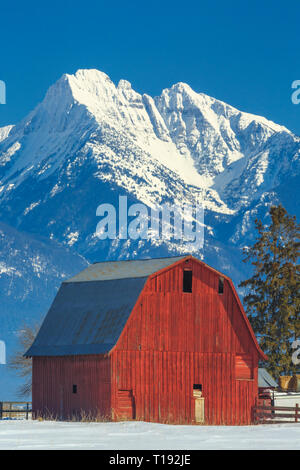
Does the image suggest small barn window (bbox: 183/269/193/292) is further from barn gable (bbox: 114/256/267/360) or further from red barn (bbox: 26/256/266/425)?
barn gable (bbox: 114/256/267/360)

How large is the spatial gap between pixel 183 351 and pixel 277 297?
1063 inches

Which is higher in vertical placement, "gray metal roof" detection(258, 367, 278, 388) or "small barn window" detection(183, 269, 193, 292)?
"small barn window" detection(183, 269, 193, 292)

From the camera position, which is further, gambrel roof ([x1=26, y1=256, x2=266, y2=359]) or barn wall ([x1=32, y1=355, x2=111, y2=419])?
gambrel roof ([x1=26, y1=256, x2=266, y2=359])

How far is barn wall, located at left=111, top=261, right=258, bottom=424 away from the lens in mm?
66438

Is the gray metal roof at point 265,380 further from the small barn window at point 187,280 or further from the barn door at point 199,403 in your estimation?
the small barn window at point 187,280

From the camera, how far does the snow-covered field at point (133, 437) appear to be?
140 feet

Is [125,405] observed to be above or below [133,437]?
above

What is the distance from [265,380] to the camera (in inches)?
3366

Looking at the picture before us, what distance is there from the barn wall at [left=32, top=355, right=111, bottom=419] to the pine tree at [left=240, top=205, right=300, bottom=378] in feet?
84.4

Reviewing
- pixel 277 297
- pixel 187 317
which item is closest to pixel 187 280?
pixel 187 317

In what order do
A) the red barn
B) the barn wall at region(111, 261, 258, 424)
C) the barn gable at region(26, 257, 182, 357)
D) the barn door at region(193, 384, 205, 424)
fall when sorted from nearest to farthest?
the red barn, the barn wall at region(111, 261, 258, 424), the barn gable at region(26, 257, 182, 357), the barn door at region(193, 384, 205, 424)

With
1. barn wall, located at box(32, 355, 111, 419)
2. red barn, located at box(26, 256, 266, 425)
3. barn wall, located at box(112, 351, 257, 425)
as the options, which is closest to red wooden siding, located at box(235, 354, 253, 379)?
red barn, located at box(26, 256, 266, 425)

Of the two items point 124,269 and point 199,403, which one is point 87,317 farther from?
point 199,403
